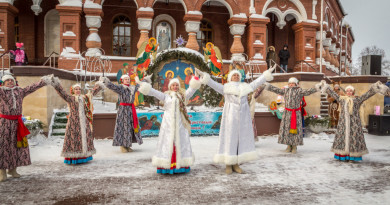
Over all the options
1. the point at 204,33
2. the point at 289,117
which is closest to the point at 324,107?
the point at 289,117

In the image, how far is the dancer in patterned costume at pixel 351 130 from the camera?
605 centimetres

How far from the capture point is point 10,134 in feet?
15.9

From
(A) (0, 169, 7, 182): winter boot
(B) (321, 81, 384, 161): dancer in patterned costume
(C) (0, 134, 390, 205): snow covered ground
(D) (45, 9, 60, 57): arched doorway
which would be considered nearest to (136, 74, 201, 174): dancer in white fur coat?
(C) (0, 134, 390, 205): snow covered ground

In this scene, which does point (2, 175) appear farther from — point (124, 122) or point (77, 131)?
point (124, 122)

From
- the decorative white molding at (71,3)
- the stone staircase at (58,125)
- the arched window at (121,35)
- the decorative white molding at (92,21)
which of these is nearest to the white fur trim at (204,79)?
the stone staircase at (58,125)

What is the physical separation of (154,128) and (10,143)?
4.62 metres

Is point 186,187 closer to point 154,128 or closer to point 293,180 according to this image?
point 293,180

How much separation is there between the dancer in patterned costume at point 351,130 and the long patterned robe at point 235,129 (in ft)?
6.92

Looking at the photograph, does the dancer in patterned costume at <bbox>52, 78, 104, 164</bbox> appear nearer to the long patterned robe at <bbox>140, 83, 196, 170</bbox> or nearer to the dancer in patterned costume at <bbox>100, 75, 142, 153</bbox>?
the dancer in patterned costume at <bbox>100, 75, 142, 153</bbox>

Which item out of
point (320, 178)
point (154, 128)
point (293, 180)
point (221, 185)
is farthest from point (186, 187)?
point (154, 128)

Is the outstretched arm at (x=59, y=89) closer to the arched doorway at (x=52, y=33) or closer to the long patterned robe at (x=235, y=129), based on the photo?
the long patterned robe at (x=235, y=129)

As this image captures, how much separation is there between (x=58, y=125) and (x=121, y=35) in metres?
8.24

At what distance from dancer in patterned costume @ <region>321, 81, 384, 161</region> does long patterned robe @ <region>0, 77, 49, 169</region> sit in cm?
561

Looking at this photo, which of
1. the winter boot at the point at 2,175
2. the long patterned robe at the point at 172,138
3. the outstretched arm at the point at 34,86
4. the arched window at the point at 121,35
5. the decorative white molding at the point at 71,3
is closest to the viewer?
the winter boot at the point at 2,175
